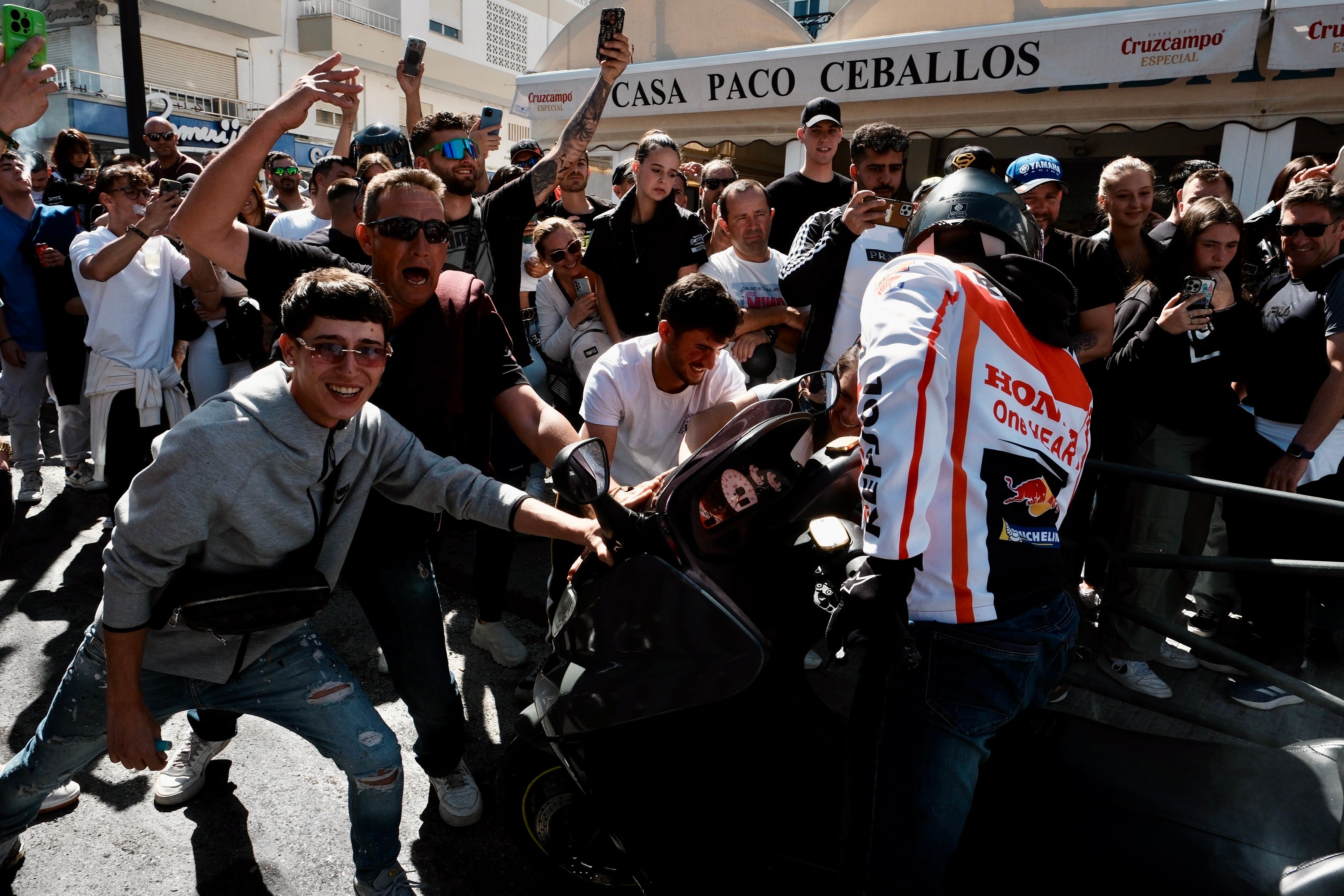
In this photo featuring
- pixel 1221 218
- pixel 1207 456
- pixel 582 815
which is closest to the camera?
pixel 582 815

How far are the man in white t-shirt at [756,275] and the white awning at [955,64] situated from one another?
3.49 meters

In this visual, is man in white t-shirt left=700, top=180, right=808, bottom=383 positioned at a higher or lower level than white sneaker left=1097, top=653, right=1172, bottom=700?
higher

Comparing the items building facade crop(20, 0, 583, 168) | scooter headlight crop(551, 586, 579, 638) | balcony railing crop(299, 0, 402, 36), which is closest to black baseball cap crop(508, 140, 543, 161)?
scooter headlight crop(551, 586, 579, 638)

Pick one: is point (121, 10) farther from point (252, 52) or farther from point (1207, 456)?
point (252, 52)

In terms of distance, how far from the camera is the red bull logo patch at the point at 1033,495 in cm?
162

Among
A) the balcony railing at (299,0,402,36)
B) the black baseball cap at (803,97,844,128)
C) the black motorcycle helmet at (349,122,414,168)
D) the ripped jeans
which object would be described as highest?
the balcony railing at (299,0,402,36)

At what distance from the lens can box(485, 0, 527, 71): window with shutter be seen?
42.2 metres

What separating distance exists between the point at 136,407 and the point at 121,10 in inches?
261

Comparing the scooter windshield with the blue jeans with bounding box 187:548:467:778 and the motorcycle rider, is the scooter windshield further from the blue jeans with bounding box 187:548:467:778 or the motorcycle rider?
the blue jeans with bounding box 187:548:467:778

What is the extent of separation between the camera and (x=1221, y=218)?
11.8ft

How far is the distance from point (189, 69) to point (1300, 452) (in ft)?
109

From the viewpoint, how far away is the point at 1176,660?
3.93 meters

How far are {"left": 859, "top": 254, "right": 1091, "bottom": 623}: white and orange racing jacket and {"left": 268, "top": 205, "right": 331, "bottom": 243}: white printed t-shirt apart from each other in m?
4.62

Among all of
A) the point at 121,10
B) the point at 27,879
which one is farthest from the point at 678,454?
the point at 121,10
